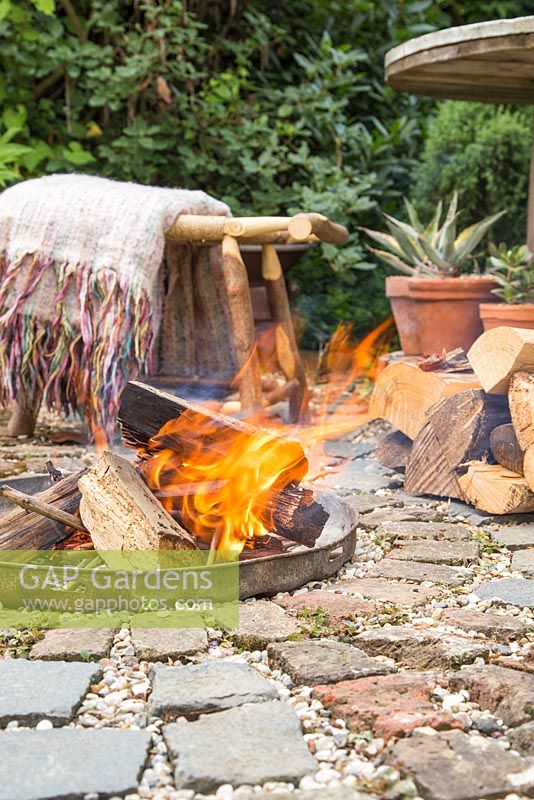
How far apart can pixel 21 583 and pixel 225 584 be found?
484 millimetres

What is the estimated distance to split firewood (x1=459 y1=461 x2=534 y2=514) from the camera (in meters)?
3.33

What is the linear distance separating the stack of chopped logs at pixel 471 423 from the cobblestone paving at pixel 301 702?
2.30ft

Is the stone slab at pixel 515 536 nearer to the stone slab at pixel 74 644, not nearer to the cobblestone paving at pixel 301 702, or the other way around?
the cobblestone paving at pixel 301 702

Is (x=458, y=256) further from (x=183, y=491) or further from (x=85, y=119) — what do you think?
(x=85, y=119)

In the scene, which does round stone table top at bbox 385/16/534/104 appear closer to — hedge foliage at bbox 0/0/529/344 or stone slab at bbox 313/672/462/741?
hedge foliage at bbox 0/0/529/344

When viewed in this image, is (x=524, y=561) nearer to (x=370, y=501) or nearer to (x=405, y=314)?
(x=370, y=501)

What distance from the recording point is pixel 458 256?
16.2ft

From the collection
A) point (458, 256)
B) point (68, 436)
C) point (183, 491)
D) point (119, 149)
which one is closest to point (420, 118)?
point (119, 149)

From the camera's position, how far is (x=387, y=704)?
1885 millimetres

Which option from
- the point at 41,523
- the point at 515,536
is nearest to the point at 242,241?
the point at 515,536

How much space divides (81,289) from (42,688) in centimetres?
241

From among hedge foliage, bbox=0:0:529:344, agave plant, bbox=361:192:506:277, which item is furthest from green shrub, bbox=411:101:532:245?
agave plant, bbox=361:192:506:277

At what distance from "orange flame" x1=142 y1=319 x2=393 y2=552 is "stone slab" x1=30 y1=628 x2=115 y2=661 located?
0.42 m

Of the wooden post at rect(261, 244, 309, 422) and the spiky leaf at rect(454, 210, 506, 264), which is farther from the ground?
the spiky leaf at rect(454, 210, 506, 264)
